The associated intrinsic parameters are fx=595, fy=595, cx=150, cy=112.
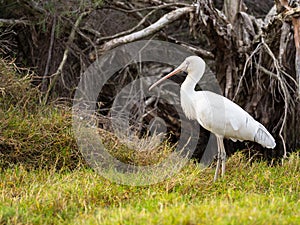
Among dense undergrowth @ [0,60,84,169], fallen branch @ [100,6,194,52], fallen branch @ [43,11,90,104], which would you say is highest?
fallen branch @ [100,6,194,52]

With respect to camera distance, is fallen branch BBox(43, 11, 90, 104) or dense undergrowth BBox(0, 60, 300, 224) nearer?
dense undergrowth BBox(0, 60, 300, 224)

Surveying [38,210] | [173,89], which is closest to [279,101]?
[173,89]

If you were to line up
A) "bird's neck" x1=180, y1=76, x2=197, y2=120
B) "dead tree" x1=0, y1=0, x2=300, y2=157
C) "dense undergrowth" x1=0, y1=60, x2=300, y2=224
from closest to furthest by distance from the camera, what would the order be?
"dense undergrowth" x1=0, y1=60, x2=300, y2=224 → "bird's neck" x1=180, y1=76, x2=197, y2=120 → "dead tree" x1=0, y1=0, x2=300, y2=157

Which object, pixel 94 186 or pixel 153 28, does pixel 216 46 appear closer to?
pixel 153 28

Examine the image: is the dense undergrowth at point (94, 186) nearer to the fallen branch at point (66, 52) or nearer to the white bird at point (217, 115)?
the white bird at point (217, 115)

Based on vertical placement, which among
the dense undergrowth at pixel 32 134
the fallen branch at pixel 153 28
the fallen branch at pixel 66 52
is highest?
the fallen branch at pixel 153 28

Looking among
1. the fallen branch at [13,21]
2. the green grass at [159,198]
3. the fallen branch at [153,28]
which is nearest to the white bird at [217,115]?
the green grass at [159,198]

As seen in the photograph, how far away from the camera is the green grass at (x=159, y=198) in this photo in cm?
441

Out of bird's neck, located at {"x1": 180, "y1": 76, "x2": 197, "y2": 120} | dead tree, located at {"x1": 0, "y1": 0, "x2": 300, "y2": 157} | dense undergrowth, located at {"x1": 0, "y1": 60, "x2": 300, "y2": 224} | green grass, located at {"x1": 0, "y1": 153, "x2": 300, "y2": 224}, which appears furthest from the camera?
dead tree, located at {"x1": 0, "y1": 0, "x2": 300, "y2": 157}

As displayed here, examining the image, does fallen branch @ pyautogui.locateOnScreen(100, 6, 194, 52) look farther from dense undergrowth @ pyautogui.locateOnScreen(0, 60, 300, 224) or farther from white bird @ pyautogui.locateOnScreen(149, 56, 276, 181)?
white bird @ pyautogui.locateOnScreen(149, 56, 276, 181)

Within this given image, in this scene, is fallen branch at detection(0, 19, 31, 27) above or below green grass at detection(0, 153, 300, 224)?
above

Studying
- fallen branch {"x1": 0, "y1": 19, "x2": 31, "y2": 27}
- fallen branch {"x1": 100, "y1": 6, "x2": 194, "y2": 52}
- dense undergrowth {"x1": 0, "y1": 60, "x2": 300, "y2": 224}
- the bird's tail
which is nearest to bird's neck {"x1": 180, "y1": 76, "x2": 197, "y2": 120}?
A: dense undergrowth {"x1": 0, "y1": 60, "x2": 300, "y2": 224}

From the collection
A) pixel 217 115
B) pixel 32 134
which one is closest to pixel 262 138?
pixel 217 115

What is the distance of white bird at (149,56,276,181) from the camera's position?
6.34m
